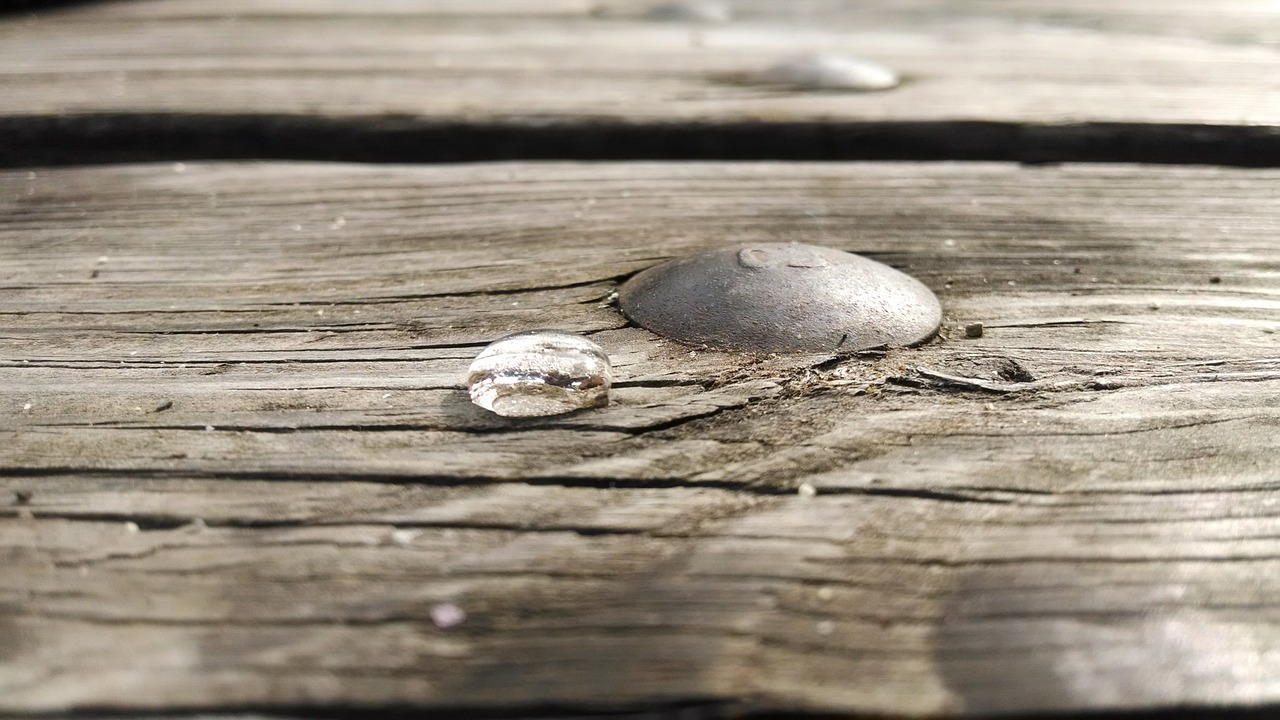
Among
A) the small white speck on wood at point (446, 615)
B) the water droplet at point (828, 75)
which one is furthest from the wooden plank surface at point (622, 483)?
the water droplet at point (828, 75)

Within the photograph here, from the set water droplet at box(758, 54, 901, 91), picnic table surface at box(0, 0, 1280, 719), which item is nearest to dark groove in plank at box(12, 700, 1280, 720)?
picnic table surface at box(0, 0, 1280, 719)

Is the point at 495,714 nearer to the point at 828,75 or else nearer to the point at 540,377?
the point at 540,377

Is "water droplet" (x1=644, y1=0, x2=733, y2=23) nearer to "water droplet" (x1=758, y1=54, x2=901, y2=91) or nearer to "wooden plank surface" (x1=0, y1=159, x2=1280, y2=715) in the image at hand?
"water droplet" (x1=758, y1=54, x2=901, y2=91)

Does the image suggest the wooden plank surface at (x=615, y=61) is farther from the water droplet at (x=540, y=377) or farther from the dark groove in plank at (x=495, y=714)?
the dark groove in plank at (x=495, y=714)

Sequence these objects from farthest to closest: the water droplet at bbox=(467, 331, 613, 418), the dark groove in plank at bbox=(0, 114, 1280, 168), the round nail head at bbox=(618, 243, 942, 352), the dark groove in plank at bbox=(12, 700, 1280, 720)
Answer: the dark groove in plank at bbox=(0, 114, 1280, 168)
the round nail head at bbox=(618, 243, 942, 352)
the water droplet at bbox=(467, 331, 613, 418)
the dark groove in plank at bbox=(12, 700, 1280, 720)

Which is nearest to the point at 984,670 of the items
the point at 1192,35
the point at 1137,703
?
the point at 1137,703

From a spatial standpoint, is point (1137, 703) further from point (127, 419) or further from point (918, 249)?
point (127, 419)
